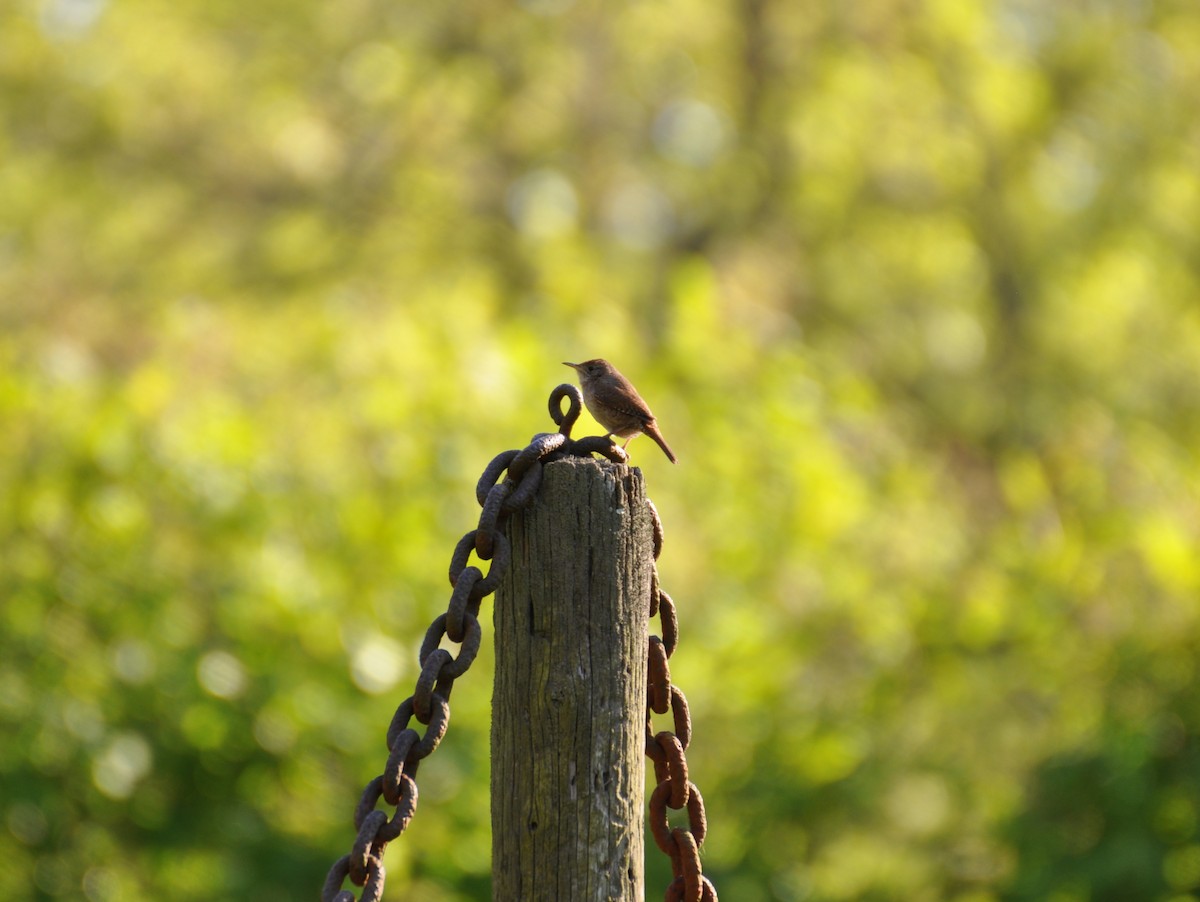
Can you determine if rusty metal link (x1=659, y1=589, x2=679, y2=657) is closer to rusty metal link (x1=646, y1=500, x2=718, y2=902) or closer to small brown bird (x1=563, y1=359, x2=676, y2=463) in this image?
rusty metal link (x1=646, y1=500, x2=718, y2=902)

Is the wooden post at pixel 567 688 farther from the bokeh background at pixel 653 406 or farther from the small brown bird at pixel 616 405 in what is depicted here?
the bokeh background at pixel 653 406

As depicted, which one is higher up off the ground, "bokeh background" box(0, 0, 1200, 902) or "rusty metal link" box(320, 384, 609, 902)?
"bokeh background" box(0, 0, 1200, 902)

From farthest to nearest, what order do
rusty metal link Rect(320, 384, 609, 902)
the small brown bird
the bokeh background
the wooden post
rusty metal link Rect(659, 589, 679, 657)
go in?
the bokeh background
the small brown bird
rusty metal link Rect(659, 589, 679, 657)
the wooden post
rusty metal link Rect(320, 384, 609, 902)

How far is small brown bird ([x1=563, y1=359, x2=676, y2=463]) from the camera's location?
2.71 m

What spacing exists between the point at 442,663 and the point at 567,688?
0.70ft

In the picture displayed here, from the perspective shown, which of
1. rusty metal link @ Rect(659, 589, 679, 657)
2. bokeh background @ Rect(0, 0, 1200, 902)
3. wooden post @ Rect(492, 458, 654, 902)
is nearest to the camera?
wooden post @ Rect(492, 458, 654, 902)

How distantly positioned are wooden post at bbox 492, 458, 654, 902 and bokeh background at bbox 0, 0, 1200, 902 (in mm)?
2534

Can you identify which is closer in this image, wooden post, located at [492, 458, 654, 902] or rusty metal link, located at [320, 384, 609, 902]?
rusty metal link, located at [320, 384, 609, 902]

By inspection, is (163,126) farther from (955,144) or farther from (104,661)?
(104,661)

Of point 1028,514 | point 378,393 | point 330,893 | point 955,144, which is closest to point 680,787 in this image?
point 330,893

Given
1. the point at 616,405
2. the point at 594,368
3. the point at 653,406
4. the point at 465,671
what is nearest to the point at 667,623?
the point at 465,671

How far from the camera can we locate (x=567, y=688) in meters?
2.00

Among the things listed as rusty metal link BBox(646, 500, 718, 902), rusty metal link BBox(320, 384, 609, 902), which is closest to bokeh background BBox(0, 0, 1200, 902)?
rusty metal link BBox(646, 500, 718, 902)

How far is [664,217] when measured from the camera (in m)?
13.5
